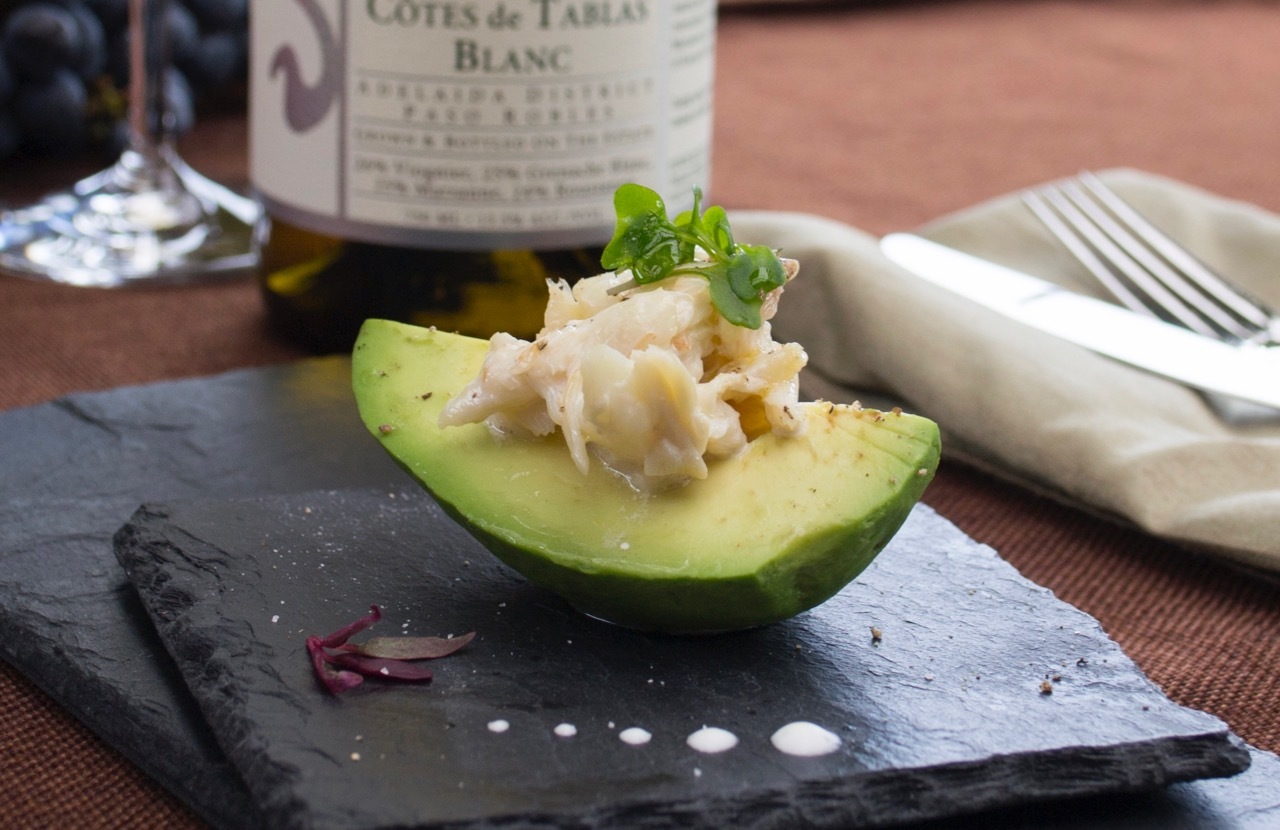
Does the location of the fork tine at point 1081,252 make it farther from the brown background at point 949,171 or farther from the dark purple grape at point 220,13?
the dark purple grape at point 220,13

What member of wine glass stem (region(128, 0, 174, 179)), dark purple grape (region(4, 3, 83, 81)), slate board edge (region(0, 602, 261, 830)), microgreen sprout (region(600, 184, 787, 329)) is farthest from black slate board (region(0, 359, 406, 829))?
dark purple grape (region(4, 3, 83, 81))

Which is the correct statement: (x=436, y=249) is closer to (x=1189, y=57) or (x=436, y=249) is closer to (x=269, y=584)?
(x=269, y=584)

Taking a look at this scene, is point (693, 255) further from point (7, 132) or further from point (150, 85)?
point (7, 132)

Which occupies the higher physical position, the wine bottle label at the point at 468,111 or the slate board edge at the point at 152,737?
the wine bottle label at the point at 468,111

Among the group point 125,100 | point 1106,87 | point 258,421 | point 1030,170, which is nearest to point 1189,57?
point 1106,87

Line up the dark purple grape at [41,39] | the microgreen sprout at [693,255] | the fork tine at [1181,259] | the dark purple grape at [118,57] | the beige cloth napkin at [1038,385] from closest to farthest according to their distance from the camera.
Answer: the microgreen sprout at [693,255]
the beige cloth napkin at [1038,385]
the fork tine at [1181,259]
the dark purple grape at [41,39]
the dark purple grape at [118,57]

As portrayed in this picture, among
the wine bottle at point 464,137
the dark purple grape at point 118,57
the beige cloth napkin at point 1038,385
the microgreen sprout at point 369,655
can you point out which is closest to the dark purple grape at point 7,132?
the dark purple grape at point 118,57

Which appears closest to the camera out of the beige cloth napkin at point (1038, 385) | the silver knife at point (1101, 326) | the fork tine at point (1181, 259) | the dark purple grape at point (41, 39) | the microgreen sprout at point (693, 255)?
the microgreen sprout at point (693, 255)
